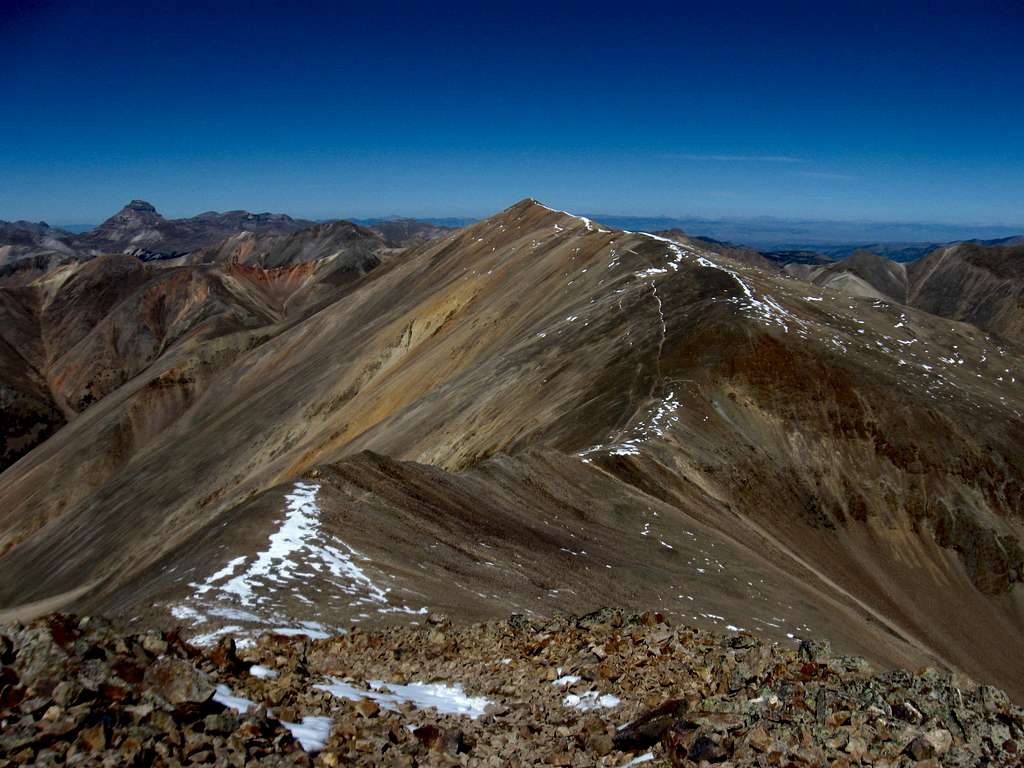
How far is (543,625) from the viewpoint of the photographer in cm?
1563

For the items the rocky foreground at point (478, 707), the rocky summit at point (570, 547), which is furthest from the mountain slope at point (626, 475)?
the rocky foreground at point (478, 707)

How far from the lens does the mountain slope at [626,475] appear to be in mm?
21703

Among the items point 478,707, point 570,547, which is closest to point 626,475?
point 570,547

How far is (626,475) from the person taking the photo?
31.6 m

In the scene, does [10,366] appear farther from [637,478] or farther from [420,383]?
[637,478]

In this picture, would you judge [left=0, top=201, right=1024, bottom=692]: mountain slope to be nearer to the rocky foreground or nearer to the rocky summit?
the rocky summit

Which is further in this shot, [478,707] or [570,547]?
[570,547]

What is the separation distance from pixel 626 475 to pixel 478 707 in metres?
20.4

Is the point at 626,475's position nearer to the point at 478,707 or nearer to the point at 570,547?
the point at 570,547

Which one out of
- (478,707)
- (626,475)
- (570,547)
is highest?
(478,707)

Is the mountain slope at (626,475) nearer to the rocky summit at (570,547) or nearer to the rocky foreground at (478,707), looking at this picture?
the rocky summit at (570,547)

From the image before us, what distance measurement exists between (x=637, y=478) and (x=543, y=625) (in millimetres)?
16758

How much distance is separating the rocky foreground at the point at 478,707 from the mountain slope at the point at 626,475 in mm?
4384

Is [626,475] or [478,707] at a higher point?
[478,707]
